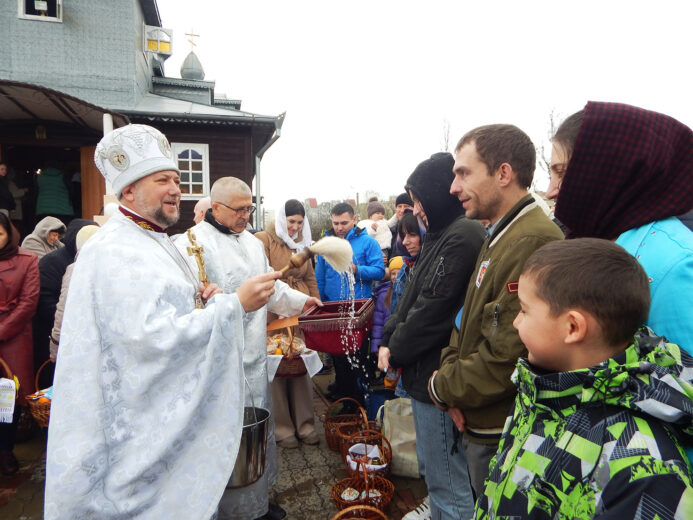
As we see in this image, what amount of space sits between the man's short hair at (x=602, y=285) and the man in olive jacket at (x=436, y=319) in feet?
3.55

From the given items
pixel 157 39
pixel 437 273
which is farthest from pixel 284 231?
pixel 157 39

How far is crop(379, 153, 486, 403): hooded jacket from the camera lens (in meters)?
2.35

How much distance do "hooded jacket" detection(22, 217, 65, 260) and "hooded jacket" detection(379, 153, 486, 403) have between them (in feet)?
18.4

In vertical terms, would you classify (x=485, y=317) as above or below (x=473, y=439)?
above

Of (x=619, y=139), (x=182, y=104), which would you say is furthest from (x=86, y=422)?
(x=182, y=104)

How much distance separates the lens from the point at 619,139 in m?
1.38

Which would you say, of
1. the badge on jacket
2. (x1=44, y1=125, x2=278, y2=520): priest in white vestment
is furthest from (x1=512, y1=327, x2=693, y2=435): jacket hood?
(x1=44, y1=125, x2=278, y2=520): priest in white vestment

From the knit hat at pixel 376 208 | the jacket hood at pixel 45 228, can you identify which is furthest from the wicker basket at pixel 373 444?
the jacket hood at pixel 45 228

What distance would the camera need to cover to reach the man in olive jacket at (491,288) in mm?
1835

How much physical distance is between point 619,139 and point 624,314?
22.4 inches

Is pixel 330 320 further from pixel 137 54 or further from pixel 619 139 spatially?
pixel 137 54

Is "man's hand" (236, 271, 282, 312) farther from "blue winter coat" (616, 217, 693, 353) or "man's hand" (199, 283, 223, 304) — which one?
"blue winter coat" (616, 217, 693, 353)

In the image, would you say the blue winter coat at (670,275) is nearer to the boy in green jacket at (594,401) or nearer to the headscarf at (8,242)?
the boy in green jacket at (594,401)

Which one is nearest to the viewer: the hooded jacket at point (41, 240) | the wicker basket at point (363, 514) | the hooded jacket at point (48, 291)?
the wicker basket at point (363, 514)
